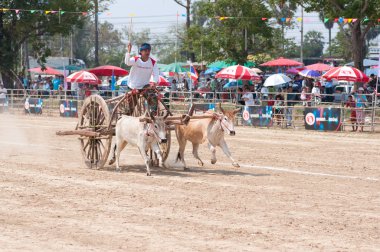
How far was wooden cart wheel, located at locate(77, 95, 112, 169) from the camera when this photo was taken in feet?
48.7

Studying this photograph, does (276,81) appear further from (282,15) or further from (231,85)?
(282,15)

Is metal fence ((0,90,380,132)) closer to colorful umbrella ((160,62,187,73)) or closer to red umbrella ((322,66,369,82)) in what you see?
red umbrella ((322,66,369,82))

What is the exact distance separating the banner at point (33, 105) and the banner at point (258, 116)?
40.6ft

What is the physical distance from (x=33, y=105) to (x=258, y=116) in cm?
1362

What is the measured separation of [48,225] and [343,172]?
287 inches

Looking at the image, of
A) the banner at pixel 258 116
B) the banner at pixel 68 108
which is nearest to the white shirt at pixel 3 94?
the banner at pixel 68 108

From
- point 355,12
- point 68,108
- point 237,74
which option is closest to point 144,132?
point 237,74

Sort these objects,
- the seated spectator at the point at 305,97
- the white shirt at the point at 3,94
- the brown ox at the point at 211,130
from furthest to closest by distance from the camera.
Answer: the white shirt at the point at 3,94, the seated spectator at the point at 305,97, the brown ox at the point at 211,130

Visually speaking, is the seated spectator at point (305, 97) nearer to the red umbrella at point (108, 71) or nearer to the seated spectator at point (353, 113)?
the seated spectator at point (353, 113)

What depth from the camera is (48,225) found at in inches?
368

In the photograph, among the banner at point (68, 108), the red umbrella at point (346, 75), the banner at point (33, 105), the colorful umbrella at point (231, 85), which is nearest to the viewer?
the red umbrella at point (346, 75)

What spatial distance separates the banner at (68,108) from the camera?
3494cm

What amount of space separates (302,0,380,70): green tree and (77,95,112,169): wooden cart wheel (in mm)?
16467

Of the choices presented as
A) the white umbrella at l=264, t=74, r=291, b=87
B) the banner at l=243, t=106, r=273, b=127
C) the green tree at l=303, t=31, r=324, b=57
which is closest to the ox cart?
the banner at l=243, t=106, r=273, b=127
